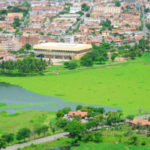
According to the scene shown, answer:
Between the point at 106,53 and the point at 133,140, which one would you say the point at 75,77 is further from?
the point at 133,140

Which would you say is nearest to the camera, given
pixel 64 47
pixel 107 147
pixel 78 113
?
pixel 107 147

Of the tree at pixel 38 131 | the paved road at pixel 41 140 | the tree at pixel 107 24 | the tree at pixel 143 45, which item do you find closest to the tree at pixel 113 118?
the paved road at pixel 41 140

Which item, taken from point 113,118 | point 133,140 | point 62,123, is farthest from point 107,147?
point 62,123

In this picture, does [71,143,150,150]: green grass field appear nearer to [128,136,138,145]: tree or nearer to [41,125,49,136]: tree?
[128,136,138,145]: tree

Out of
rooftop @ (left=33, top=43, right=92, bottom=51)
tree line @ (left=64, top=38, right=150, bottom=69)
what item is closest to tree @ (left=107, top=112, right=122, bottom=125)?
tree line @ (left=64, top=38, right=150, bottom=69)

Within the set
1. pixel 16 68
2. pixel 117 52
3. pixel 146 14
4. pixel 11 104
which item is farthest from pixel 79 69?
pixel 146 14

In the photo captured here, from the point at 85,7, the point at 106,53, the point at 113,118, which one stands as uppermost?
the point at 85,7
